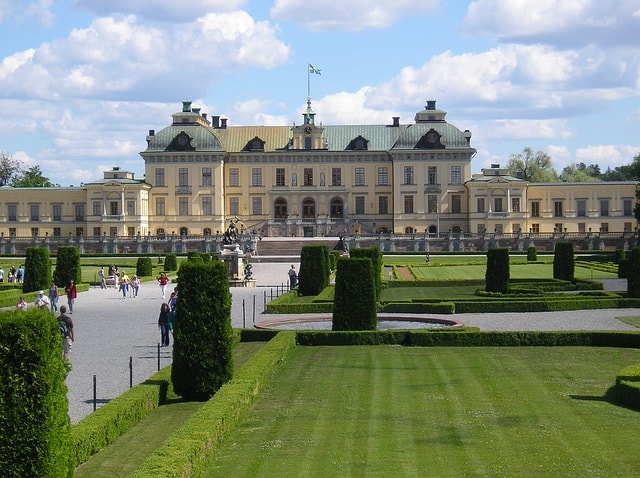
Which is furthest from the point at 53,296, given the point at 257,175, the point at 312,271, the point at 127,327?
the point at 257,175

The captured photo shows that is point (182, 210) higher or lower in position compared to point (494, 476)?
higher

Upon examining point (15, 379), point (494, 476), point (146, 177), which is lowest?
point (494, 476)

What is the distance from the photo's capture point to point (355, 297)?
22219 millimetres

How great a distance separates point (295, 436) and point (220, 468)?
1.63 metres

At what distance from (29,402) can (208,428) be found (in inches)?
110

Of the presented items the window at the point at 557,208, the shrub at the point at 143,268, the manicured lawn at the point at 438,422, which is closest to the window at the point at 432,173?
the window at the point at 557,208

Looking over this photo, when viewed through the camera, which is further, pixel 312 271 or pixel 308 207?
pixel 308 207

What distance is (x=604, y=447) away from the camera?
11062mm

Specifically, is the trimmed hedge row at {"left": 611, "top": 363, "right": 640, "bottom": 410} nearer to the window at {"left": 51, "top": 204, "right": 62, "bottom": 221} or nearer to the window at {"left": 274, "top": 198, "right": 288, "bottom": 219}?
the window at {"left": 274, "top": 198, "right": 288, "bottom": 219}

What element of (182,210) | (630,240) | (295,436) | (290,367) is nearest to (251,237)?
(182,210)

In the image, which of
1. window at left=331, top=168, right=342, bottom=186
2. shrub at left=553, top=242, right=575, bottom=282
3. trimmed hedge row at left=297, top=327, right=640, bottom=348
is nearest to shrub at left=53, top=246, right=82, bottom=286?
shrub at left=553, top=242, right=575, bottom=282

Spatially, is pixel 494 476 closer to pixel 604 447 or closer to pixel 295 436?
pixel 604 447

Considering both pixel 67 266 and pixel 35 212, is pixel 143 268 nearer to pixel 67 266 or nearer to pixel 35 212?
pixel 67 266

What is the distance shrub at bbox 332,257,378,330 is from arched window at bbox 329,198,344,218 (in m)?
57.7
